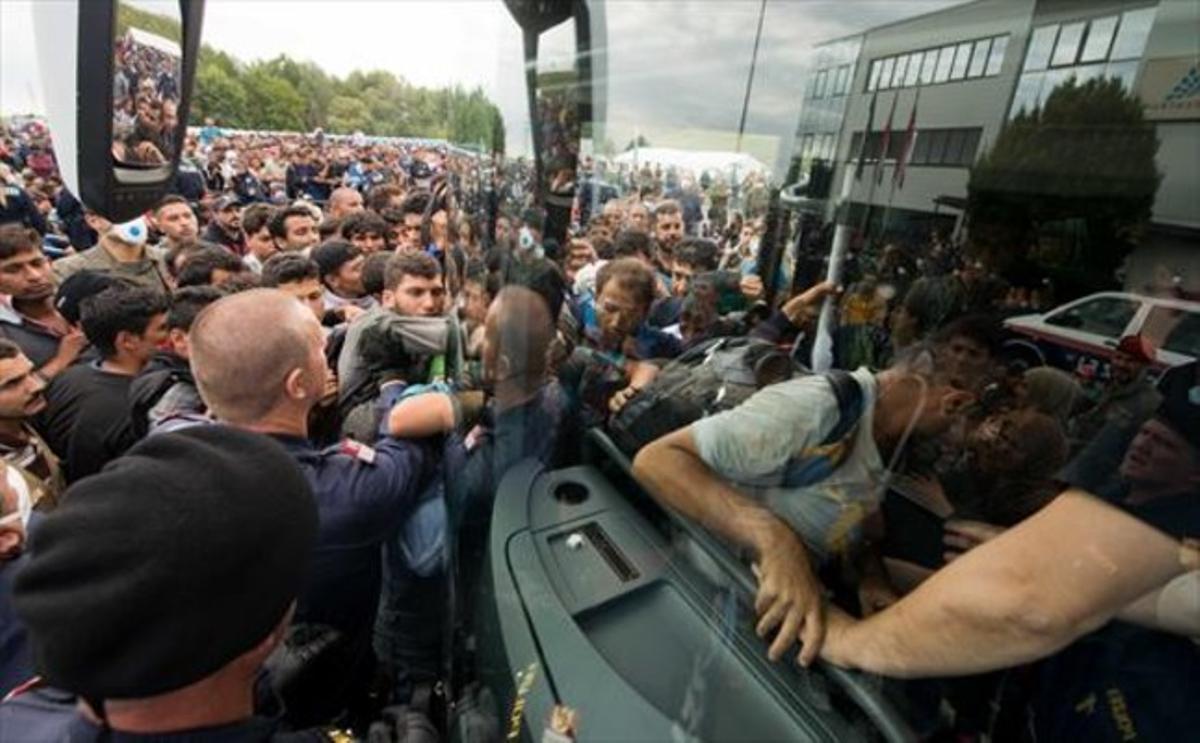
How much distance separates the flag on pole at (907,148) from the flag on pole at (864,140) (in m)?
0.05

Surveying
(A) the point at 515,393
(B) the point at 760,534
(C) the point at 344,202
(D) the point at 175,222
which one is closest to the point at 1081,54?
(B) the point at 760,534

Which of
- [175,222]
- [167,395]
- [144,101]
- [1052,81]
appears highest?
[1052,81]

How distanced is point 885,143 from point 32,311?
4.34m

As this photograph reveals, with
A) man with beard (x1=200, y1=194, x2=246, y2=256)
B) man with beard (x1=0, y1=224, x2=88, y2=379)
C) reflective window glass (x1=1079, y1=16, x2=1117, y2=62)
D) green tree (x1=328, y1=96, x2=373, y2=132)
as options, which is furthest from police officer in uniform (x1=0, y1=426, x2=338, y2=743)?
green tree (x1=328, y1=96, x2=373, y2=132)

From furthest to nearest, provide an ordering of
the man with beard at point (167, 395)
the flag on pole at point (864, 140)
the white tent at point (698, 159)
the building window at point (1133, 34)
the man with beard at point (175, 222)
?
the man with beard at point (175, 222)
the man with beard at point (167, 395)
the white tent at point (698, 159)
the flag on pole at point (864, 140)
the building window at point (1133, 34)

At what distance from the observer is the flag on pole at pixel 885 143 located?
2.68ft

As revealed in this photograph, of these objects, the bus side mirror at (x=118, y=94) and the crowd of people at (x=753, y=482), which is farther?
the bus side mirror at (x=118, y=94)

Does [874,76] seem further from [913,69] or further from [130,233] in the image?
[130,233]

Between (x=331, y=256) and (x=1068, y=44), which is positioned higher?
(x=1068, y=44)

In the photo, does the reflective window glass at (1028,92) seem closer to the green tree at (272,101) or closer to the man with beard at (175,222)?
the man with beard at (175,222)

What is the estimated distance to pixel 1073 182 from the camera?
2.28ft

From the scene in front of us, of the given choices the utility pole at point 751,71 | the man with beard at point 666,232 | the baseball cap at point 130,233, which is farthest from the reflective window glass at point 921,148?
the baseball cap at point 130,233

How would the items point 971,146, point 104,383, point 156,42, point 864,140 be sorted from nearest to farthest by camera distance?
point 971,146 < point 864,140 < point 156,42 < point 104,383

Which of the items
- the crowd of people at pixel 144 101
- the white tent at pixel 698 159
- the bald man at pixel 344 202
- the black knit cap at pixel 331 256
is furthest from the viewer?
the bald man at pixel 344 202
